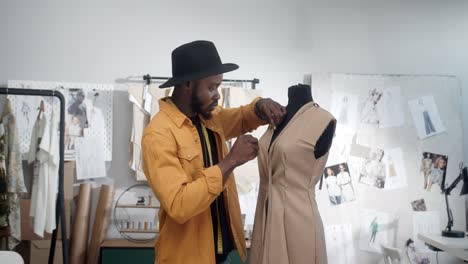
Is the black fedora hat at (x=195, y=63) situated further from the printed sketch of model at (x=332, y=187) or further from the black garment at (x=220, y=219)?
the printed sketch of model at (x=332, y=187)

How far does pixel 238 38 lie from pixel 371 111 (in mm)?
1329

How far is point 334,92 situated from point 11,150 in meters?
2.53

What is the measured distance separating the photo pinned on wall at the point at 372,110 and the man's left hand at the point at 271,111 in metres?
1.96

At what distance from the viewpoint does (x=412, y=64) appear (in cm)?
359

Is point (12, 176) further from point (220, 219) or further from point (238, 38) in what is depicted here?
point (238, 38)

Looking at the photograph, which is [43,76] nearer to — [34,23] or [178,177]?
[34,23]

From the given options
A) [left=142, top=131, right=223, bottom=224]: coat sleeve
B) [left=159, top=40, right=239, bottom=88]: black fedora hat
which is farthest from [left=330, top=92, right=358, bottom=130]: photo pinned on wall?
[left=142, top=131, right=223, bottom=224]: coat sleeve

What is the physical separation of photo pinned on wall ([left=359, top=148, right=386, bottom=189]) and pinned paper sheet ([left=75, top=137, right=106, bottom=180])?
2.22 metres

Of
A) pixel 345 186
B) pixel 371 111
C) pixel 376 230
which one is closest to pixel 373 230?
pixel 376 230

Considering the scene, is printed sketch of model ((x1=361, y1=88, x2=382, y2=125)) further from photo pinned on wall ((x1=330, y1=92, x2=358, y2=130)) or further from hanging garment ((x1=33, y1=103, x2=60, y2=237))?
hanging garment ((x1=33, y1=103, x2=60, y2=237))

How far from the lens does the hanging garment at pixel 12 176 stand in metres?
2.58


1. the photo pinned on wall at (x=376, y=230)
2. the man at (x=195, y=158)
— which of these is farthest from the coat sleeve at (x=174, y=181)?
the photo pinned on wall at (x=376, y=230)

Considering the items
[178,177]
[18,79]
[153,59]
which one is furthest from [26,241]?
[178,177]

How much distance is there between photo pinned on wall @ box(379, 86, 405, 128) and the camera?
11.3ft
